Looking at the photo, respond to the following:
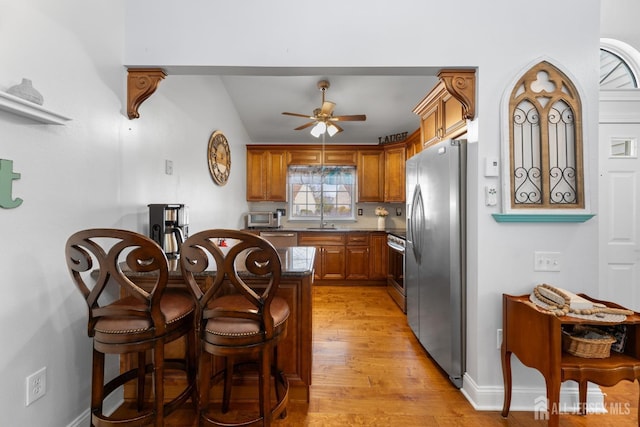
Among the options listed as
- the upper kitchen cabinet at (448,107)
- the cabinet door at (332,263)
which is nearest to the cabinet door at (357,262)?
the cabinet door at (332,263)

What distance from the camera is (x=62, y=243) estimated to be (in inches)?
57.9

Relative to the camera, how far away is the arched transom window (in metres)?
1.84

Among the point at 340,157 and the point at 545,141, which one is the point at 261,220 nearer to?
the point at 340,157

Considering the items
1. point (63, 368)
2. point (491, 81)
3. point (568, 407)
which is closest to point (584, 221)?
point (491, 81)

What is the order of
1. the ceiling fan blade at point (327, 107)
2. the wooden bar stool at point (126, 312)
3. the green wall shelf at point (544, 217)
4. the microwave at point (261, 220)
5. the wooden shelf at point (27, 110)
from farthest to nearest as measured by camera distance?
the microwave at point (261, 220) → the ceiling fan blade at point (327, 107) → the green wall shelf at point (544, 217) → the wooden bar stool at point (126, 312) → the wooden shelf at point (27, 110)

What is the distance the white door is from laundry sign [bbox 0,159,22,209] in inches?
165

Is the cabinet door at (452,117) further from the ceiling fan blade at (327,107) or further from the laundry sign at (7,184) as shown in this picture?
the laundry sign at (7,184)

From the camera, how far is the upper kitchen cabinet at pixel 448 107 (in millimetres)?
1900

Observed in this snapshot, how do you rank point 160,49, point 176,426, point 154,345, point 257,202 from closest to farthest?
point 154,345, point 176,426, point 160,49, point 257,202

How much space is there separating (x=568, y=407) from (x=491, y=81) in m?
2.19

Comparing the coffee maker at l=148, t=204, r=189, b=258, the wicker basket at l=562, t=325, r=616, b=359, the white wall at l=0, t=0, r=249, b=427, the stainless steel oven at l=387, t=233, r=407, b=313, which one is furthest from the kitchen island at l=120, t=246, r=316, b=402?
the stainless steel oven at l=387, t=233, r=407, b=313

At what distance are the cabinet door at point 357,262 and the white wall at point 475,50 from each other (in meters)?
2.69

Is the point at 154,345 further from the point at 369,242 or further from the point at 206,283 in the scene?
the point at 369,242

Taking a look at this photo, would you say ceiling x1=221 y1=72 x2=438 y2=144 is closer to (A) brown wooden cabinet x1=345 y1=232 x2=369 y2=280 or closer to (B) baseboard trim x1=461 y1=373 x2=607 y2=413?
(A) brown wooden cabinet x1=345 y1=232 x2=369 y2=280
